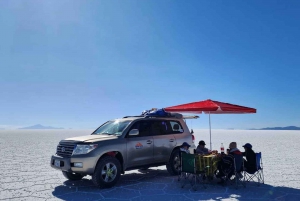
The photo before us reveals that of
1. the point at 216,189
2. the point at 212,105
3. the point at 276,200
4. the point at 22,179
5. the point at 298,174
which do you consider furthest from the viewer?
the point at 298,174

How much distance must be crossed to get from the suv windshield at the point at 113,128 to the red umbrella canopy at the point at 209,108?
67.7 inches

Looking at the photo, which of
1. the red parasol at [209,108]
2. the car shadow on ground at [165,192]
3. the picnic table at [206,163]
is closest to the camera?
the car shadow on ground at [165,192]

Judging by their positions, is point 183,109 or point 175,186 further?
point 183,109

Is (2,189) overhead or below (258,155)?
below

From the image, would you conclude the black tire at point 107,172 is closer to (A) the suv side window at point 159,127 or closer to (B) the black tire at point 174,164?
(A) the suv side window at point 159,127

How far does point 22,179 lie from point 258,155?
297 inches

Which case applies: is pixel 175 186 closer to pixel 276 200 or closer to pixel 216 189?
pixel 216 189

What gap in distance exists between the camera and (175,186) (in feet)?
26.0

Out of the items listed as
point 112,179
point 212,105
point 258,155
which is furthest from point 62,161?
point 258,155

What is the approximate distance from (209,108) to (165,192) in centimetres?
282

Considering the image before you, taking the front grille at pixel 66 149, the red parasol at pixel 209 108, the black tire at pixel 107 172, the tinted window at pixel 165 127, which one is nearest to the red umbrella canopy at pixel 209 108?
the red parasol at pixel 209 108

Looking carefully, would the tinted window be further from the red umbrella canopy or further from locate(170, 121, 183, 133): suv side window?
the red umbrella canopy

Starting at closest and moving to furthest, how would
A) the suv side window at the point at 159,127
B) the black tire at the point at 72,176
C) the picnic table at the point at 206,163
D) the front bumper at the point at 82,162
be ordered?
1. the front bumper at the point at 82,162
2. the picnic table at the point at 206,163
3. the black tire at the point at 72,176
4. the suv side window at the point at 159,127

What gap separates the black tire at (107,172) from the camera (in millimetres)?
7504
